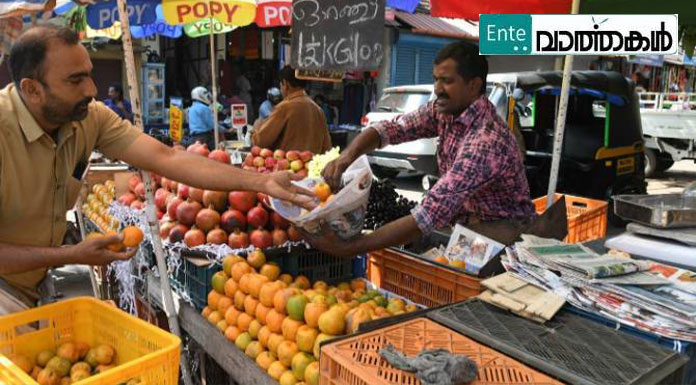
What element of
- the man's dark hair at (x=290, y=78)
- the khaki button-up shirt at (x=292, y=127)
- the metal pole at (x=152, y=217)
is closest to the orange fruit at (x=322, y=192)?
the metal pole at (x=152, y=217)

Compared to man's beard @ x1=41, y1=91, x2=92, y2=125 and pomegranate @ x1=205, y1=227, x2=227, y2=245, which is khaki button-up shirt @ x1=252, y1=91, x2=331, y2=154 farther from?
man's beard @ x1=41, y1=91, x2=92, y2=125

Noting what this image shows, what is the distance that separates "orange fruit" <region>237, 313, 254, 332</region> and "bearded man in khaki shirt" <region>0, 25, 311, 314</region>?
2.07 ft

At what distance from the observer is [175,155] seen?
8.78 ft

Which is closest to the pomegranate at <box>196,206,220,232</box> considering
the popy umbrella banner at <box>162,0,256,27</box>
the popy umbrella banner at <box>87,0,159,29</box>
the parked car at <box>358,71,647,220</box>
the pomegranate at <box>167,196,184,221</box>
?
the pomegranate at <box>167,196,184,221</box>

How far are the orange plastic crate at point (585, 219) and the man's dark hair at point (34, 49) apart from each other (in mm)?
3522

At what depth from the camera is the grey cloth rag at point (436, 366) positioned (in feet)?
4.97

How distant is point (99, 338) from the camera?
2.23m

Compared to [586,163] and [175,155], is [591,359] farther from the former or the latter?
[586,163]

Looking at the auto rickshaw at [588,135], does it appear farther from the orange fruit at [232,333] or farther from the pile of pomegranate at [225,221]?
the orange fruit at [232,333]

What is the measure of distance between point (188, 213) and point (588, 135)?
695cm

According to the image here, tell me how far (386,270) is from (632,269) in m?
1.32

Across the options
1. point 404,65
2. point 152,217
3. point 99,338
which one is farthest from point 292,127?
point 404,65

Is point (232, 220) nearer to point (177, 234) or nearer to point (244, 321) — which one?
point (177, 234)

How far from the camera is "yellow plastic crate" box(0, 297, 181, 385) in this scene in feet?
5.72
